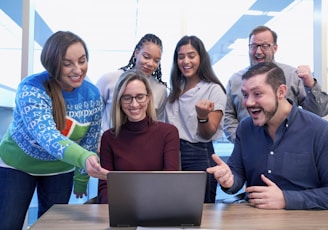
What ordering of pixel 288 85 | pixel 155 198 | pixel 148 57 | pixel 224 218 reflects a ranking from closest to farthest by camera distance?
pixel 155 198 → pixel 224 218 → pixel 148 57 → pixel 288 85

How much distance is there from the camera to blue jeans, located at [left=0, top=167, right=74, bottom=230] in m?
1.57

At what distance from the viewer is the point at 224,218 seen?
1187mm

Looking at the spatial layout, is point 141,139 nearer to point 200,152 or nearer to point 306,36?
point 200,152

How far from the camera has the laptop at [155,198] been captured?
3.25ft

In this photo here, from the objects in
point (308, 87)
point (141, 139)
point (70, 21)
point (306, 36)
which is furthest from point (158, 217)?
point (306, 36)

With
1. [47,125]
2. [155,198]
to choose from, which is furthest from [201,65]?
[155,198]

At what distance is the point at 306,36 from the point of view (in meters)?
3.17

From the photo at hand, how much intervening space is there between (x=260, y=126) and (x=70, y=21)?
2.15m

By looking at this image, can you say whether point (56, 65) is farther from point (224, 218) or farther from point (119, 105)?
point (224, 218)

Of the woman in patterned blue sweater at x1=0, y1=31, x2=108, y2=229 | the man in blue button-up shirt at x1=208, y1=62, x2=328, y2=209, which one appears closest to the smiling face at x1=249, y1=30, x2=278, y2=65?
the man in blue button-up shirt at x1=208, y1=62, x2=328, y2=209

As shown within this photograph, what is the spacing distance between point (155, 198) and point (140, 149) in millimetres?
700

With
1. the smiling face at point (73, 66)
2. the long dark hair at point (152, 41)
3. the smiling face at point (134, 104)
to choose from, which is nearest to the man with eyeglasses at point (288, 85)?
the long dark hair at point (152, 41)

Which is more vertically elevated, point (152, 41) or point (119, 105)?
point (152, 41)

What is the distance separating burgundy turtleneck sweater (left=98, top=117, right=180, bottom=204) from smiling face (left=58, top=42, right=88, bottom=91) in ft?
1.14
